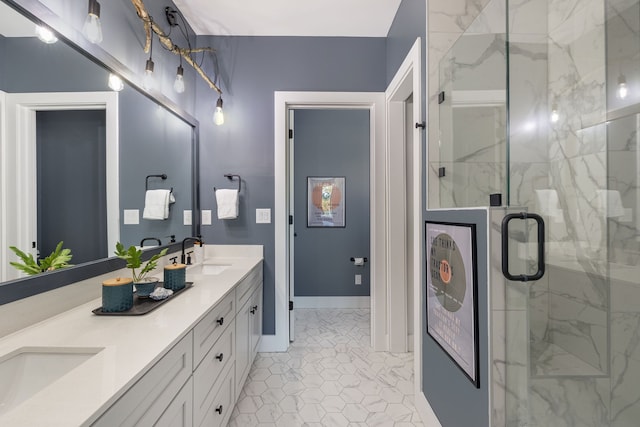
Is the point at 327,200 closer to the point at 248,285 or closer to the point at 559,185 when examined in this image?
the point at 248,285

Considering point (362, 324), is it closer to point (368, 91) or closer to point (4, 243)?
point (368, 91)

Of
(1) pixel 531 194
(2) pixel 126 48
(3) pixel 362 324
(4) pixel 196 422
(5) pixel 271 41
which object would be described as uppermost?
(5) pixel 271 41

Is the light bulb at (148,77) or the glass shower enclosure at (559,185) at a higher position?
the light bulb at (148,77)

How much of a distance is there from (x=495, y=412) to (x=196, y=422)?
45.4 inches

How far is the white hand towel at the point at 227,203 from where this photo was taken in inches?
90.4

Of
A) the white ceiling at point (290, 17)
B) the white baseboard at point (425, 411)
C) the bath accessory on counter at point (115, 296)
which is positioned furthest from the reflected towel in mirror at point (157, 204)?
the white baseboard at point (425, 411)

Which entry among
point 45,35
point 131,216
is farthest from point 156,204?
point 45,35

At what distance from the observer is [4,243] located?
2.99 ft

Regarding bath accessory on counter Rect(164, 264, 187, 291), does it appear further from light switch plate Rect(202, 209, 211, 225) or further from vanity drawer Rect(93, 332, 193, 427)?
light switch plate Rect(202, 209, 211, 225)

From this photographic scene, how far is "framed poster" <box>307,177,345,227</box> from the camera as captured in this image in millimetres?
3475

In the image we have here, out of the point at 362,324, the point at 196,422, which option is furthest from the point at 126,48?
the point at 362,324

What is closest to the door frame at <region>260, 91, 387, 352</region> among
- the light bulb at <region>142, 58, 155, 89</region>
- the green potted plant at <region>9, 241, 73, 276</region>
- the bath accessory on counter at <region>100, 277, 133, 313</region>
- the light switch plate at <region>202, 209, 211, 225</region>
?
the light switch plate at <region>202, 209, 211, 225</region>

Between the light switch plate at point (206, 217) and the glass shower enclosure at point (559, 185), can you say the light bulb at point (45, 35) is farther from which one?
the glass shower enclosure at point (559, 185)

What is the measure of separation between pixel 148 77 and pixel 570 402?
2.76 meters
